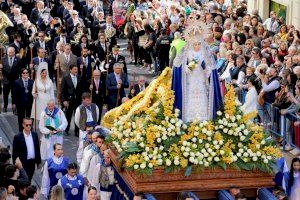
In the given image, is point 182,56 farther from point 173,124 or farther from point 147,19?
point 147,19

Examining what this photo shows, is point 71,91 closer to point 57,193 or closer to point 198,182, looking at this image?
point 198,182

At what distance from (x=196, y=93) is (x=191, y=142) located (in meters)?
0.96

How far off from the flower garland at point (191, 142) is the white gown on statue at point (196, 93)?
223mm

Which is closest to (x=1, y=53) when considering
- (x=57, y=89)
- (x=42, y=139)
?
(x=57, y=89)

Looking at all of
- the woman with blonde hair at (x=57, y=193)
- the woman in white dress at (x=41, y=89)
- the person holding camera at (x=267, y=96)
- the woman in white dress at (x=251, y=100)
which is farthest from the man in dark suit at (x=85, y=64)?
the woman with blonde hair at (x=57, y=193)

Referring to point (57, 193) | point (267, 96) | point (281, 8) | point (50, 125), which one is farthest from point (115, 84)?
point (281, 8)

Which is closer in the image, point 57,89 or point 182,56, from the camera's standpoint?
point 182,56

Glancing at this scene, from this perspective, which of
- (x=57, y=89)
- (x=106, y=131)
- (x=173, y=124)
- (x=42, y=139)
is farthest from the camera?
(x=57, y=89)

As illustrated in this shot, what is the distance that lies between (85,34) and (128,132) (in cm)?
1272

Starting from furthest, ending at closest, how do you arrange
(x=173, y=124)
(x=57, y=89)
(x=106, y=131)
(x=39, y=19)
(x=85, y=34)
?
(x=39, y=19)
(x=85, y=34)
(x=57, y=89)
(x=106, y=131)
(x=173, y=124)

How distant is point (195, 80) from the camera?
2466 cm

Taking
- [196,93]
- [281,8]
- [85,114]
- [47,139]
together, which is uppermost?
[196,93]

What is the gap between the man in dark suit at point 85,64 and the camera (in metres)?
33.4

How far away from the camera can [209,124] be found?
2447cm
